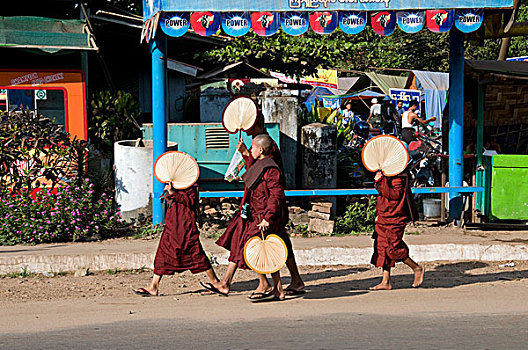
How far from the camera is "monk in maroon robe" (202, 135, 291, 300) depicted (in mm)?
6301

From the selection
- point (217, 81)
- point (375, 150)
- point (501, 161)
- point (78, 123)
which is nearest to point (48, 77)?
point (78, 123)

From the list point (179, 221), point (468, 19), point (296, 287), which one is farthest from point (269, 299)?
point (468, 19)

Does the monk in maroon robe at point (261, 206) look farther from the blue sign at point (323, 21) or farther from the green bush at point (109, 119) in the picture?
the green bush at point (109, 119)

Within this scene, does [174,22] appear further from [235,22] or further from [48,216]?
[48,216]

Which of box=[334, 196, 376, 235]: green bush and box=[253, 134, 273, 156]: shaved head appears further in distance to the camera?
box=[334, 196, 376, 235]: green bush

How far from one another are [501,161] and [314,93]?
1707cm

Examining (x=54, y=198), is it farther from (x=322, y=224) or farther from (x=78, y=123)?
(x=322, y=224)

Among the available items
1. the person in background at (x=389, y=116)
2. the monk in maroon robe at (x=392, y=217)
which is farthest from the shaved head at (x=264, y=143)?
the person in background at (x=389, y=116)

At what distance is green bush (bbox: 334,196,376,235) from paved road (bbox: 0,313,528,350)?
156 inches

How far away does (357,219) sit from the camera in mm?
9984

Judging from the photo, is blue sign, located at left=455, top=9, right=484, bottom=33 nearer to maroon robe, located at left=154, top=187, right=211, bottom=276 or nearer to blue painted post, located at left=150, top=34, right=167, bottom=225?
blue painted post, located at left=150, top=34, right=167, bottom=225

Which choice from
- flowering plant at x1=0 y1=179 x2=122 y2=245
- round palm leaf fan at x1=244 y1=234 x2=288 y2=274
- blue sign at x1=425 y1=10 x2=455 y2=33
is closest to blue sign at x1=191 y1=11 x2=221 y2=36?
flowering plant at x1=0 y1=179 x2=122 y2=245

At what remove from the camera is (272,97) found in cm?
1022

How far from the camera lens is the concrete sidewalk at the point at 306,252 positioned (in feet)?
26.1
